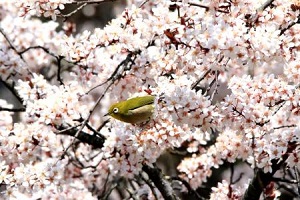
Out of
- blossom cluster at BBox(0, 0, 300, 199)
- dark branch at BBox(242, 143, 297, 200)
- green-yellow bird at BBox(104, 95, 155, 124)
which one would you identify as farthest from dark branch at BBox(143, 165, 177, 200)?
green-yellow bird at BBox(104, 95, 155, 124)

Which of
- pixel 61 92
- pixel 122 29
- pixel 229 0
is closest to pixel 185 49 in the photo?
pixel 229 0

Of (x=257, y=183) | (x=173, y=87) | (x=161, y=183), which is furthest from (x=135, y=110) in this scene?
(x=161, y=183)

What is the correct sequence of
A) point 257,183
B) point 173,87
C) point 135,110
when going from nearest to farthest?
point 173,87 < point 135,110 < point 257,183

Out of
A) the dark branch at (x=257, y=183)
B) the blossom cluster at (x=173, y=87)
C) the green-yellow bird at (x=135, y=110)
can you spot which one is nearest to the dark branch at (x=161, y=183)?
the blossom cluster at (x=173, y=87)

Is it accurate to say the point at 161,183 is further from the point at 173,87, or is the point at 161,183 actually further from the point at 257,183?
the point at 173,87

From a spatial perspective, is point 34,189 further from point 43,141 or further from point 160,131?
point 160,131

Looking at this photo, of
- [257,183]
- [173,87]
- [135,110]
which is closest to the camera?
[173,87]

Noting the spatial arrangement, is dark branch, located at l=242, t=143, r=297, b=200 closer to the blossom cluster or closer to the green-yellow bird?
the blossom cluster
